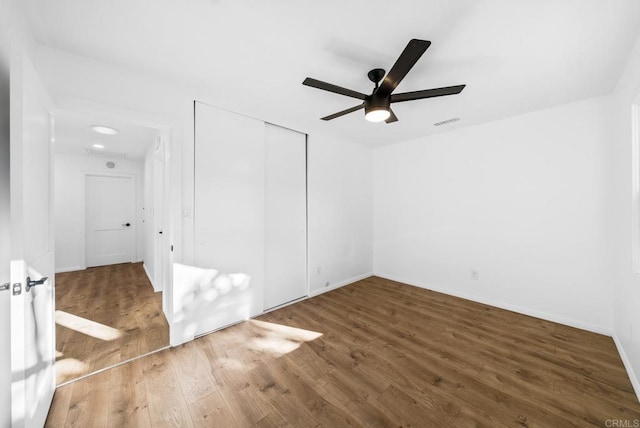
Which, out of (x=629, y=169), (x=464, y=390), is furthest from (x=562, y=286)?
(x=464, y=390)

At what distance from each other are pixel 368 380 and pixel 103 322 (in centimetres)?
303

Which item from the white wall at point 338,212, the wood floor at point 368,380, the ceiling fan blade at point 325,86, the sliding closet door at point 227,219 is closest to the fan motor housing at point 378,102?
the ceiling fan blade at point 325,86

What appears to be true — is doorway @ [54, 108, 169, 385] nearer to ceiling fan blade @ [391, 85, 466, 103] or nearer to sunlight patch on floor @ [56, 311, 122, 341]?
sunlight patch on floor @ [56, 311, 122, 341]

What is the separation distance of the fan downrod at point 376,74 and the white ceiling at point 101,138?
2.73 meters

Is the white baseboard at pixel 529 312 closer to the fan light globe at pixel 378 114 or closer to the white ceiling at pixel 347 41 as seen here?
the white ceiling at pixel 347 41

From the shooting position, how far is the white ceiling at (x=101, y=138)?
3256 mm

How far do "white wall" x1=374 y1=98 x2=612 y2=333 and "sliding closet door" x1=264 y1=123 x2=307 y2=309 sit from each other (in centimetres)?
187

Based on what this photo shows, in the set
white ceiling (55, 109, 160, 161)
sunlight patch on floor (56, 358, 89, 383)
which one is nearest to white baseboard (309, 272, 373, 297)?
sunlight patch on floor (56, 358, 89, 383)

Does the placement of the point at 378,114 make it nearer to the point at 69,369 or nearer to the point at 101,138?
the point at 69,369

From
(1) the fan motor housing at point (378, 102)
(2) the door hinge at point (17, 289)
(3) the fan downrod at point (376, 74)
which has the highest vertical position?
(3) the fan downrod at point (376, 74)

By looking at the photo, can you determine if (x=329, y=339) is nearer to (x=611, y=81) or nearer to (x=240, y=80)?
(x=240, y=80)

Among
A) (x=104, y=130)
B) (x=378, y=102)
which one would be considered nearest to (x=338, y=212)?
(x=378, y=102)

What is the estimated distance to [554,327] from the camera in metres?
2.69

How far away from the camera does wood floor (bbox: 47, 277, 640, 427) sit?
5.10ft
